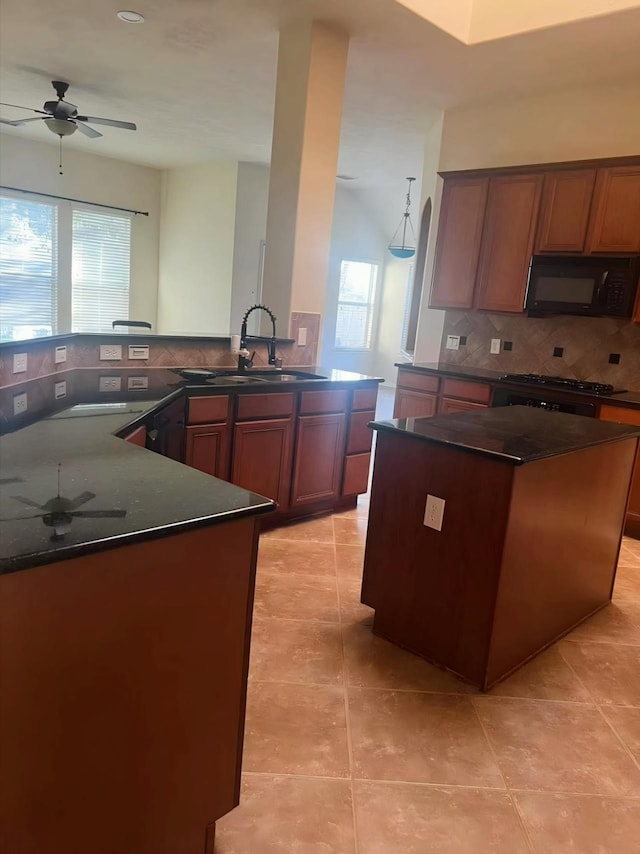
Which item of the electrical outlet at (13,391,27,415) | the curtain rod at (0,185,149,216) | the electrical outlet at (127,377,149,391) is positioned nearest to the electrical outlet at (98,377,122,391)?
the electrical outlet at (127,377,149,391)

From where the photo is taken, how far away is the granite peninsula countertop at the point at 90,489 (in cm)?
106

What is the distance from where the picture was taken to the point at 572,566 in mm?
2498

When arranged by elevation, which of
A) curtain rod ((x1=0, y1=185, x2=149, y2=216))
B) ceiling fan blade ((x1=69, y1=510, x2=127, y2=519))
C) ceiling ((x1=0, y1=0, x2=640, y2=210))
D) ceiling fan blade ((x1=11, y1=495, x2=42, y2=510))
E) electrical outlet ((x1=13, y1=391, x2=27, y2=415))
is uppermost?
ceiling ((x1=0, y1=0, x2=640, y2=210))

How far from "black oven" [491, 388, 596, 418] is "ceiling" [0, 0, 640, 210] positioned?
2112mm

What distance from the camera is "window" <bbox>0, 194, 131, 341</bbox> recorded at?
22.6 feet

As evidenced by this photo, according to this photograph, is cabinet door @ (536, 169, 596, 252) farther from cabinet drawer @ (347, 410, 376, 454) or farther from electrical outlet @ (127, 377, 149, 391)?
electrical outlet @ (127, 377, 149, 391)

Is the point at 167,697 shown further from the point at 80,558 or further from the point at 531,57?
the point at 531,57

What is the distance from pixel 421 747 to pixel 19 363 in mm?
1963

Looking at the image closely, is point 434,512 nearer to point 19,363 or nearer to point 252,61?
point 19,363

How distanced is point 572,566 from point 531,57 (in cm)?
319

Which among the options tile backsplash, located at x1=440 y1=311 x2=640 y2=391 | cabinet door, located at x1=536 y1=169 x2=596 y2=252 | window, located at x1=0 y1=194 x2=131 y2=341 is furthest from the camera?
window, located at x1=0 y1=194 x2=131 y2=341

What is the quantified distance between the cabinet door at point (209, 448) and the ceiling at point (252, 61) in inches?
93.6

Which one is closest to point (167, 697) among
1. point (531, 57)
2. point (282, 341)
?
point (282, 341)

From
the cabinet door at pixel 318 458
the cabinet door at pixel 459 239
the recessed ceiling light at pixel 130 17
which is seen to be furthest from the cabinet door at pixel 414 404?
the recessed ceiling light at pixel 130 17
